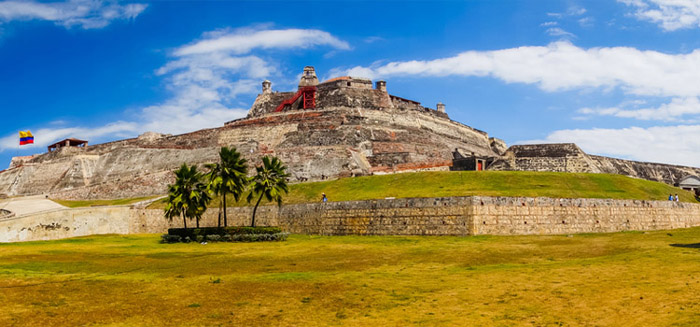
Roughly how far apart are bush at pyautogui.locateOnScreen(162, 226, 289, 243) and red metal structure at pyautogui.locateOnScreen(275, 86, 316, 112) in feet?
154

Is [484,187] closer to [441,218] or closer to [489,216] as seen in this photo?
[441,218]

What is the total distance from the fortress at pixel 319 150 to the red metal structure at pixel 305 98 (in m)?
0.14

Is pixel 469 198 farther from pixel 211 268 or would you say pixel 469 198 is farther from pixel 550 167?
pixel 550 167

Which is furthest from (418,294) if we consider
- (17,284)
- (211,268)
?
(17,284)

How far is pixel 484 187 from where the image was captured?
4075 centimetres

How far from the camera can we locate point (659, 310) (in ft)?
44.2

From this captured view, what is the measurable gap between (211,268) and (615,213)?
25102 mm

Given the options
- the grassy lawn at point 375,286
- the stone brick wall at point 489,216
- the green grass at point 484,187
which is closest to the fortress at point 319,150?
the green grass at point 484,187

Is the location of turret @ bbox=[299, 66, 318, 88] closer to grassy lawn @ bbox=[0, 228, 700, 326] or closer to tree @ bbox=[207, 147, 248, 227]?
tree @ bbox=[207, 147, 248, 227]

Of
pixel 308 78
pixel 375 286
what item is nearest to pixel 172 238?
pixel 375 286

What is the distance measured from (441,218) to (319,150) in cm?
2662

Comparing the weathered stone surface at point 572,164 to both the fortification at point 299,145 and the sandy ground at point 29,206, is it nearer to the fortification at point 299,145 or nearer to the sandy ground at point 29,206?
the fortification at point 299,145

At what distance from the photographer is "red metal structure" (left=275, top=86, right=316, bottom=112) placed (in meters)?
83.7

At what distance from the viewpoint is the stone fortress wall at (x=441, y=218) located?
110 feet
